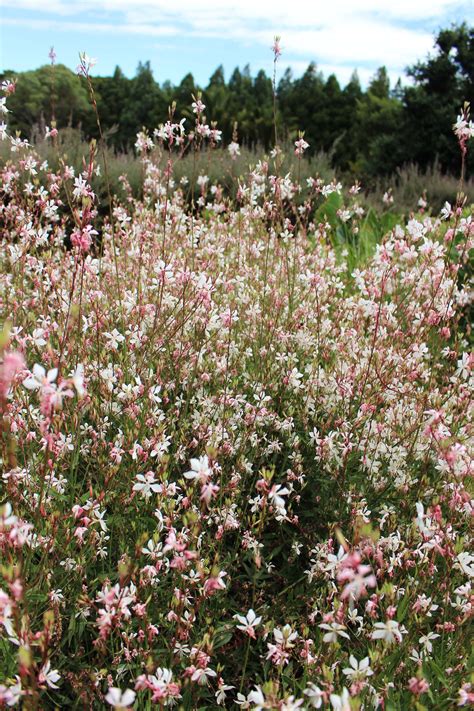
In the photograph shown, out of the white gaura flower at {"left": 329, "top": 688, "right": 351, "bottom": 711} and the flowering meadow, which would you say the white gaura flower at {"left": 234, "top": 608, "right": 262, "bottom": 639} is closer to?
the flowering meadow

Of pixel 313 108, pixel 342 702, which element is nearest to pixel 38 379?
pixel 342 702

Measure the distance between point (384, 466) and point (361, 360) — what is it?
0.61 m

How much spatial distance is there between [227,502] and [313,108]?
3662cm

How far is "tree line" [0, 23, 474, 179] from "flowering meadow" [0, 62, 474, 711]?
1279 millimetres

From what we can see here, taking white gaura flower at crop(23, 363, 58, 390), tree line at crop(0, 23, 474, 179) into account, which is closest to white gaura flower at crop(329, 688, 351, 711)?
white gaura flower at crop(23, 363, 58, 390)

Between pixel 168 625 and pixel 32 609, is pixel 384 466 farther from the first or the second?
pixel 32 609

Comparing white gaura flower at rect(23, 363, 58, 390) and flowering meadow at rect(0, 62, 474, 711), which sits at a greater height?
white gaura flower at rect(23, 363, 58, 390)

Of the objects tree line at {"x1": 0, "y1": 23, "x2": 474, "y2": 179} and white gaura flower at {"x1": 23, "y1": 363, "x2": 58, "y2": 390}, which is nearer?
white gaura flower at {"x1": 23, "y1": 363, "x2": 58, "y2": 390}

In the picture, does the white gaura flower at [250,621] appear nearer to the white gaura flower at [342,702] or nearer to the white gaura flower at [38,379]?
the white gaura flower at [342,702]

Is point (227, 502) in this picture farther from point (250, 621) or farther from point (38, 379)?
point (38, 379)

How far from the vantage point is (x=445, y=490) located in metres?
2.73

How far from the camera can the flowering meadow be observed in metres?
1.77

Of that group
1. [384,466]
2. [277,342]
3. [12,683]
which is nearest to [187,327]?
[277,342]

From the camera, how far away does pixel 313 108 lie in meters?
35.8
